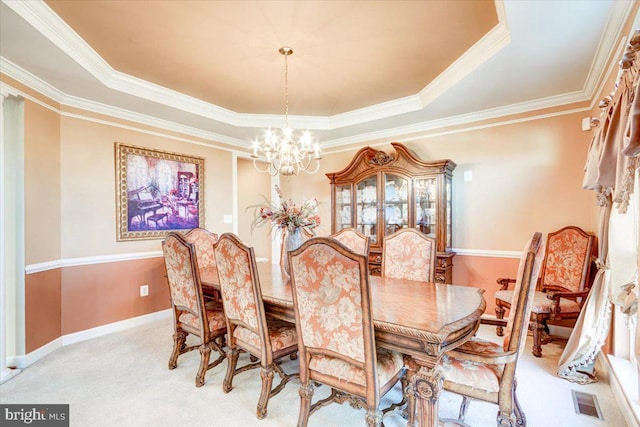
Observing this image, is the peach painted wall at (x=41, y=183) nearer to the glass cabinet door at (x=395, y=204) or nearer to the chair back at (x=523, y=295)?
the glass cabinet door at (x=395, y=204)

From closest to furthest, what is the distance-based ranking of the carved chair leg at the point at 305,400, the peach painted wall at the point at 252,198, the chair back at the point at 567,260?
the carved chair leg at the point at 305,400 → the chair back at the point at 567,260 → the peach painted wall at the point at 252,198

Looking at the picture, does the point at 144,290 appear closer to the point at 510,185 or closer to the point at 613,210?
the point at 510,185

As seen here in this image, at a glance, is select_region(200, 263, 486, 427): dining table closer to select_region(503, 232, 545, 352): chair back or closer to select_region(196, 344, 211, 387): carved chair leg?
select_region(503, 232, 545, 352): chair back

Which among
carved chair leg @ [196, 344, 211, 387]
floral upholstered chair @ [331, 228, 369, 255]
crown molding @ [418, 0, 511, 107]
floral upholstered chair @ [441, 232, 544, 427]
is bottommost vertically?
carved chair leg @ [196, 344, 211, 387]

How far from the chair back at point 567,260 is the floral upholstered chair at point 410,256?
141cm

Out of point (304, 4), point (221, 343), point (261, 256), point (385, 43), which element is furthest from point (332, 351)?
point (261, 256)

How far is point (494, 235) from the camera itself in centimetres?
345

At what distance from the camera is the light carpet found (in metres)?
1.87

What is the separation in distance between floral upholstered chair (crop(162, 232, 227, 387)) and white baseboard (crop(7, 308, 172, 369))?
1264 millimetres

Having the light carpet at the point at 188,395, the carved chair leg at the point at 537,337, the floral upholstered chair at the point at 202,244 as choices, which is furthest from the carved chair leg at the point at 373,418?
the floral upholstered chair at the point at 202,244

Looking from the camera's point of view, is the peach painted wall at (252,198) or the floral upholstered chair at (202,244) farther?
the peach painted wall at (252,198)

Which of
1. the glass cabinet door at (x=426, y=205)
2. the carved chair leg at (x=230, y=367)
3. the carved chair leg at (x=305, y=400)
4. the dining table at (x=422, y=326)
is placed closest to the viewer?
the dining table at (x=422, y=326)


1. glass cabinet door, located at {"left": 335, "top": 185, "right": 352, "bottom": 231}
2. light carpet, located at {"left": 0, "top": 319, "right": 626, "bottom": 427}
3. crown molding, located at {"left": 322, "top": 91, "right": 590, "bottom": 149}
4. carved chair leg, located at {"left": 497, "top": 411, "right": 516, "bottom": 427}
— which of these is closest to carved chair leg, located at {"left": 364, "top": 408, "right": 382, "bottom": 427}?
light carpet, located at {"left": 0, "top": 319, "right": 626, "bottom": 427}

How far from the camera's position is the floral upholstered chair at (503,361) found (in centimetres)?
144
